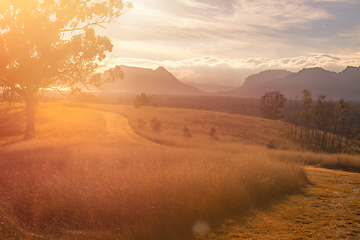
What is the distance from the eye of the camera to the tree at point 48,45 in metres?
16.1

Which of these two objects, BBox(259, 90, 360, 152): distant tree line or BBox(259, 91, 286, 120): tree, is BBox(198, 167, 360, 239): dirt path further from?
BBox(259, 91, 286, 120): tree

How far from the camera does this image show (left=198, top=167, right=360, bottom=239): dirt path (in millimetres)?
4285

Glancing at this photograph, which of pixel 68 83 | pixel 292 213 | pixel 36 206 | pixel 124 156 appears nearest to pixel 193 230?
pixel 292 213

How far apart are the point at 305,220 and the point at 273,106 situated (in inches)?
3789

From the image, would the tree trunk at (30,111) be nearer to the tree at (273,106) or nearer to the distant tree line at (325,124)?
the distant tree line at (325,124)

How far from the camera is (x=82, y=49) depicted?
1788 centimetres

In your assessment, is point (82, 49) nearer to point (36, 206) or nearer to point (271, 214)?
point (36, 206)

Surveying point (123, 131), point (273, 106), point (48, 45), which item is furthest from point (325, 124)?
point (48, 45)

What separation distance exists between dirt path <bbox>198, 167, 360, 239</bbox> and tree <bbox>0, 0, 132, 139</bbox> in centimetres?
1704

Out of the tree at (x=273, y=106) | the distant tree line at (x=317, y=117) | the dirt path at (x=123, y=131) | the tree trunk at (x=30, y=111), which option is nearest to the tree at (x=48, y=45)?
the tree trunk at (x=30, y=111)

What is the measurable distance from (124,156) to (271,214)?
632cm

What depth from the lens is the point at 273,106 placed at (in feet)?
308

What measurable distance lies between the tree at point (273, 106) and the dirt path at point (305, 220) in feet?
303

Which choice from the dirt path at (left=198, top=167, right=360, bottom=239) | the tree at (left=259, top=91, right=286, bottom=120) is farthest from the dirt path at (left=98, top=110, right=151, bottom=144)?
the tree at (left=259, top=91, right=286, bottom=120)
